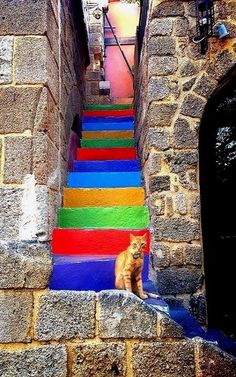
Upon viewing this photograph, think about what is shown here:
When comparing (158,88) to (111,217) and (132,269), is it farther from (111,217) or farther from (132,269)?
(132,269)

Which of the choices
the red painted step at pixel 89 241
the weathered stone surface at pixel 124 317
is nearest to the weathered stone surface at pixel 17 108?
the red painted step at pixel 89 241

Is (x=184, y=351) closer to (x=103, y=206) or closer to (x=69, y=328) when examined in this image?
(x=69, y=328)

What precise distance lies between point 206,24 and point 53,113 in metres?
1.84

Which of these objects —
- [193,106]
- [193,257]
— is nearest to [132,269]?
[193,257]

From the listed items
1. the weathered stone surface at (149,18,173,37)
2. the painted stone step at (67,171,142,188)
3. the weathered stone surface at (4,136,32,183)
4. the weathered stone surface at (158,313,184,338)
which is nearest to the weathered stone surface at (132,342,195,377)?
the weathered stone surface at (158,313,184,338)

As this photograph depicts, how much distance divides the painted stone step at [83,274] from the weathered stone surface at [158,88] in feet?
5.66

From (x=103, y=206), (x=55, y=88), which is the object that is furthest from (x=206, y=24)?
(x=103, y=206)

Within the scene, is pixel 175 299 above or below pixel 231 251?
below

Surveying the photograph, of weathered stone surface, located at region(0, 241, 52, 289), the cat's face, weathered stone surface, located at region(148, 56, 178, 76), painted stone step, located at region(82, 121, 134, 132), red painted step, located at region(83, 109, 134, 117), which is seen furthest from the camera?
red painted step, located at region(83, 109, 134, 117)

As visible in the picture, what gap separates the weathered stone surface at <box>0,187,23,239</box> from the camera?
7.72 ft

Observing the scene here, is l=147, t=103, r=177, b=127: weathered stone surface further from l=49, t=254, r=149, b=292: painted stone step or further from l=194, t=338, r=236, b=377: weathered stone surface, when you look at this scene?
l=194, t=338, r=236, b=377: weathered stone surface

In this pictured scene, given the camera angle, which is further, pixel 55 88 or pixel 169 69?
pixel 169 69

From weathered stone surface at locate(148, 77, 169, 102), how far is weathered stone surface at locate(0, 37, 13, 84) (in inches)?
59.5

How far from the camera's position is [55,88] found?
2885 mm
